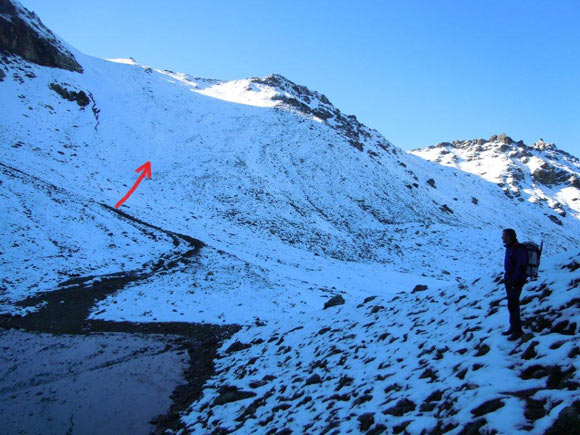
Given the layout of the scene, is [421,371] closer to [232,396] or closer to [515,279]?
[515,279]

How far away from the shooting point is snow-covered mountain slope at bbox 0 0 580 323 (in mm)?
20547

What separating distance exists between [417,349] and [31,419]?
8559mm

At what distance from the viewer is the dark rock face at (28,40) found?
4841 cm

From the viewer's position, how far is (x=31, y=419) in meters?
8.18

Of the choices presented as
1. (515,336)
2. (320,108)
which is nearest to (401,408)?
(515,336)

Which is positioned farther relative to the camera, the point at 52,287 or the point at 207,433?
the point at 52,287

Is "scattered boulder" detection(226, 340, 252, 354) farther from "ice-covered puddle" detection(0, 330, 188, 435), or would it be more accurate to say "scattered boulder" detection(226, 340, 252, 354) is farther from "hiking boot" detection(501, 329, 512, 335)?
"hiking boot" detection(501, 329, 512, 335)

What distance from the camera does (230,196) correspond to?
127 feet

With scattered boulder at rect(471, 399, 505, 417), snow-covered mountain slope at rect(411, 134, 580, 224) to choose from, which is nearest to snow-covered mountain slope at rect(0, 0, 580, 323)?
snow-covered mountain slope at rect(411, 134, 580, 224)

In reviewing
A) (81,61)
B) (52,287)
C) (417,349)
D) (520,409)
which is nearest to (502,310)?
(417,349)

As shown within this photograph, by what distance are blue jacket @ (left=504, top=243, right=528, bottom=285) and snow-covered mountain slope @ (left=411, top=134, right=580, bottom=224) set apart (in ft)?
234

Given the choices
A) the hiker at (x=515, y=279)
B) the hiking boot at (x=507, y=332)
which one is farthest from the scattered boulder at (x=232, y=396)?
the hiker at (x=515, y=279)

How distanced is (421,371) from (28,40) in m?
62.9

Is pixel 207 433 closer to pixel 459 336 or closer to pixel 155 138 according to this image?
pixel 459 336
